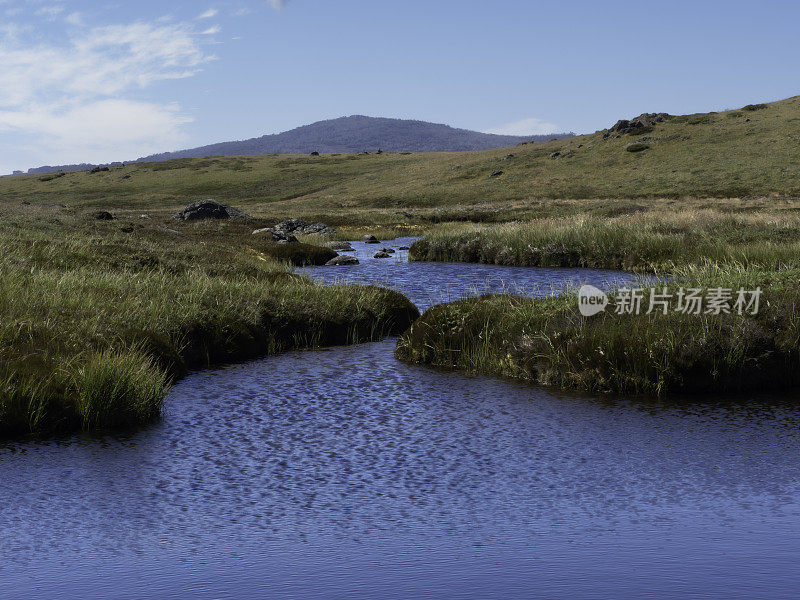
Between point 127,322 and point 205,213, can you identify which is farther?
point 205,213

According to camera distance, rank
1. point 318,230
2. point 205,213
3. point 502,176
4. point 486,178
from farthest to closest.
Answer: point 486,178 < point 502,176 < point 205,213 < point 318,230

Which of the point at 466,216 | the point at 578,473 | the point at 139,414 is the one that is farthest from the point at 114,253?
the point at 466,216

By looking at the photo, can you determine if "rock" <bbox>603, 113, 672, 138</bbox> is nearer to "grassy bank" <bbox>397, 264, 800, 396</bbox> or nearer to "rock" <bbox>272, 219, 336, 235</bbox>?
"rock" <bbox>272, 219, 336, 235</bbox>

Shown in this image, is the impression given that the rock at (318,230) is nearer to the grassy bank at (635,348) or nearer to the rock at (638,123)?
the grassy bank at (635,348)

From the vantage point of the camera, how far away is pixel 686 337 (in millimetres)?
15219

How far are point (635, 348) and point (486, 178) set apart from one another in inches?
4582

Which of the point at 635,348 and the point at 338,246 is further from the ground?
the point at 338,246

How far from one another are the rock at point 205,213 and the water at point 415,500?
170 ft

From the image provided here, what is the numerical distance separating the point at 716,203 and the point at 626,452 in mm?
65358

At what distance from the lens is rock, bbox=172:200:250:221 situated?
6525cm

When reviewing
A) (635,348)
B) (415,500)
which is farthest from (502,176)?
(415,500)

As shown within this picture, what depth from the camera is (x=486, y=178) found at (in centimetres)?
12938

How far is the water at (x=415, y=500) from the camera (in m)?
7.40

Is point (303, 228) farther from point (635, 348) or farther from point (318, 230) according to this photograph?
point (635, 348)
